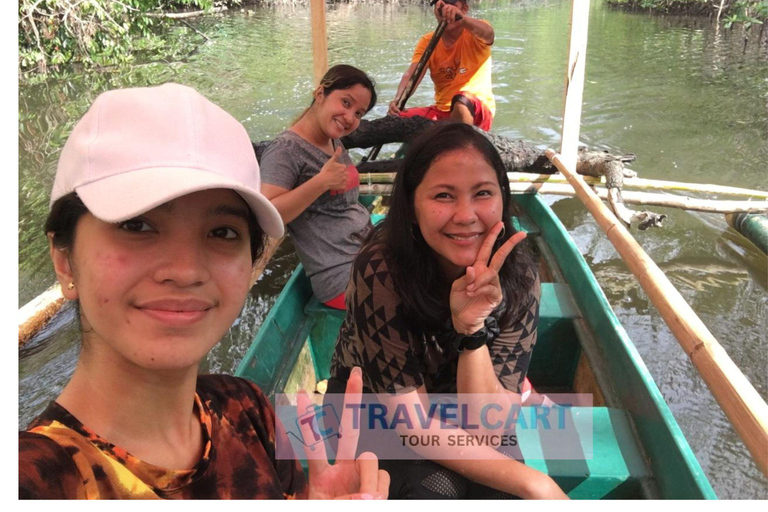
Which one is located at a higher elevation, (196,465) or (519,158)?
(196,465)

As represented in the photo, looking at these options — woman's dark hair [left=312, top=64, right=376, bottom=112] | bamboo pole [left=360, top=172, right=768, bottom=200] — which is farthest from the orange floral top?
bamboo pole [left=360, top=172, right=768, bottom=200]

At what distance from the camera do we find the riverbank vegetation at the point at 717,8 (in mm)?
10781

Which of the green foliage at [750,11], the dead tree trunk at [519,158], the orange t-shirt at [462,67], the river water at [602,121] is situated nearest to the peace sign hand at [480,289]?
the river water at [602,121]

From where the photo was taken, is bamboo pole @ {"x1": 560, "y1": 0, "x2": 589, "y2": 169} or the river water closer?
the river water

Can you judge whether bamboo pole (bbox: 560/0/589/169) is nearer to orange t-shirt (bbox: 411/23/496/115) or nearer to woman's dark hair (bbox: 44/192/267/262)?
orange t-shirt (bbox: 411/23/496/115)

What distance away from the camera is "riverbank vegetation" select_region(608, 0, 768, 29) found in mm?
10781

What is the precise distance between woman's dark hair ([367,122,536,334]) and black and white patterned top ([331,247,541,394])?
3cm

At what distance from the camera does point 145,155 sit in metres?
0.61

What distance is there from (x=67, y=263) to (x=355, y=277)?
740mm

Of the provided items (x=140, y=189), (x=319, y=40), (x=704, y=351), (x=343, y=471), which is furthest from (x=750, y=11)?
(x=140, y=189)

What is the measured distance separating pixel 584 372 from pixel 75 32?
31.0 ft

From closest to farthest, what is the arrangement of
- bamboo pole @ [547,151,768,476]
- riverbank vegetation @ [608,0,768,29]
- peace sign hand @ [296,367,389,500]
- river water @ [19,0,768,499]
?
peace sign hand @ [296,367,389,500] < bamboo pole @ [547,151,768,476] < river water @ [19,0,768,499] < riverbank vegetation @ [608,0,768,29]

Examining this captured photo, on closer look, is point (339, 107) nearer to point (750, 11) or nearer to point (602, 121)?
point (602, 121)
